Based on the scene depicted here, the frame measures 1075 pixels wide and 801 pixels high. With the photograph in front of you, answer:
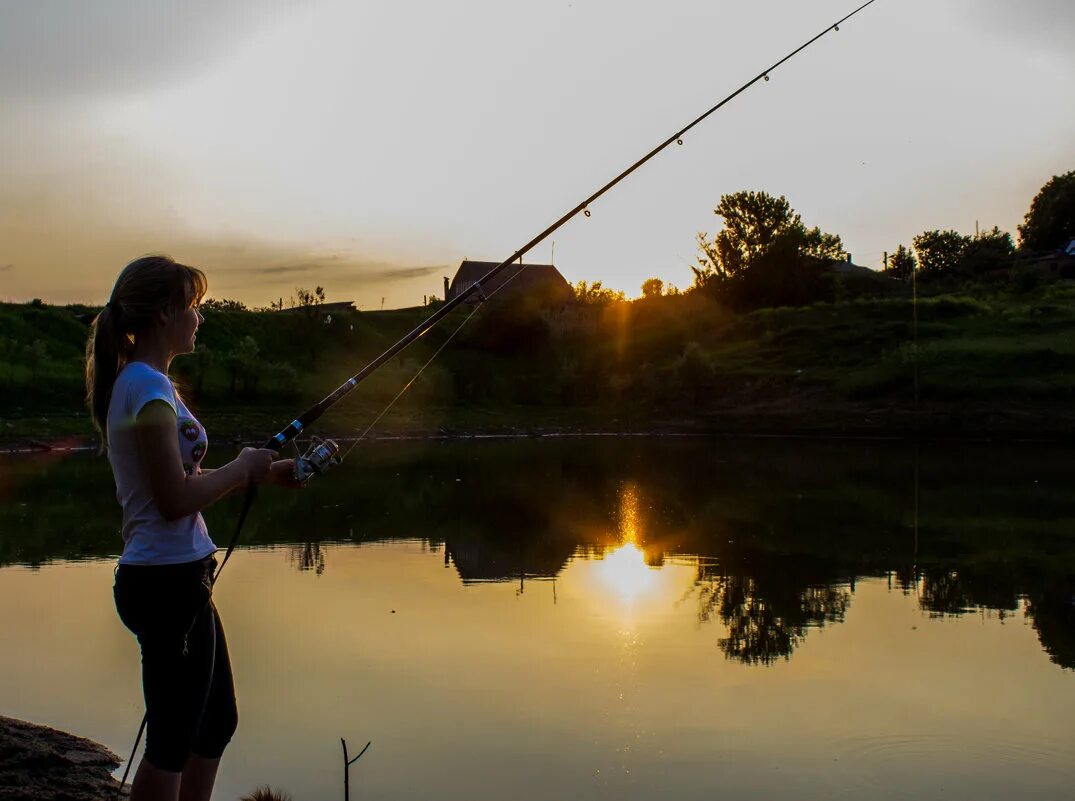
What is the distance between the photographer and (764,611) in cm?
1015

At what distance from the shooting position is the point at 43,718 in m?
6.79

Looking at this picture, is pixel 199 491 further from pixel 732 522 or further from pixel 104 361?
pixel 732 522

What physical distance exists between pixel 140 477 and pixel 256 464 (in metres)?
0.37

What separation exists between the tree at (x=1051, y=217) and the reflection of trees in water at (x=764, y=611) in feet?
265

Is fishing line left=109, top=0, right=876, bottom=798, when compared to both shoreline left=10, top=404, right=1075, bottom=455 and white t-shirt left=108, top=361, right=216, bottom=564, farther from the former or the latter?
shoreline left=10, top=404, right=1075, bottom=455

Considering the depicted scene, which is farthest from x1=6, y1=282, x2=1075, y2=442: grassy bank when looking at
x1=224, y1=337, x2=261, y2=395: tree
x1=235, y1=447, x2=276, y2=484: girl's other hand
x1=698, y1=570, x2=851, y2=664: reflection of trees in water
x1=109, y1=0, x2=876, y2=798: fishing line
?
x1=235, y1=447, x2=276, y2=484: girl's other hand

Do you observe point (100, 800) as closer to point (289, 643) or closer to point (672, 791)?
point (672, 791)

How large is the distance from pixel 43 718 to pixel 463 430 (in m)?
34.4

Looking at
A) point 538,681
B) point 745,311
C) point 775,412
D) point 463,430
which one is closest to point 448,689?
point 538,681

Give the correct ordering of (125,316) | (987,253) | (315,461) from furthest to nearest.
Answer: (987,253)
(315,461)
(125,316)

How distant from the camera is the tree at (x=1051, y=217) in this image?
82.4 m

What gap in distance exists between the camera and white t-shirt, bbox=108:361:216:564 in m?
3.46

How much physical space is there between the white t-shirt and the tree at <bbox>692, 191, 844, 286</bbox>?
236 ft

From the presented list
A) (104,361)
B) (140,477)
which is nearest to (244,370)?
(104,361)
